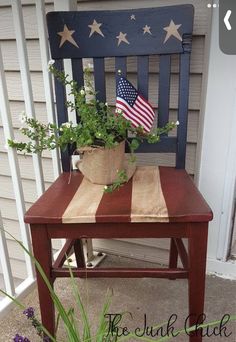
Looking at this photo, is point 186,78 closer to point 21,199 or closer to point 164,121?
point 164,121

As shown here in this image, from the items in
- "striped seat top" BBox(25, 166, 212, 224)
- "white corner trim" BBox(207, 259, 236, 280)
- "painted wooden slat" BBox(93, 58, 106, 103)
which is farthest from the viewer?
"white corner trim" BBox(207, 259, 236, 280)

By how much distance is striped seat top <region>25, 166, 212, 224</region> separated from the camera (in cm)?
86

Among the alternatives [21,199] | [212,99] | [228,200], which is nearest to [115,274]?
[21,199]

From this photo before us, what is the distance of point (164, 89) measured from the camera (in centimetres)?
117

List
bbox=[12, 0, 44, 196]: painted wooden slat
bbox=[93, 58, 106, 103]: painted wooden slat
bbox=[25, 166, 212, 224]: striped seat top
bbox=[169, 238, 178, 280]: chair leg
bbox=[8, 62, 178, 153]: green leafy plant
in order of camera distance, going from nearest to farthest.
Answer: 1. bbox=[25, 166, 212, 224]: striped seat top
2. bbox=[8, 62, 178, 153]: green leafy plant
3. bbox=[12, 0, 44, 196]: painted wooden slat
4. bbox=[93, 58, 106, 103]: painted wooden slat
5. bbox=[169, 238, 178, 280]: chair leg

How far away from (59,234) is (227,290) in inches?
32.8

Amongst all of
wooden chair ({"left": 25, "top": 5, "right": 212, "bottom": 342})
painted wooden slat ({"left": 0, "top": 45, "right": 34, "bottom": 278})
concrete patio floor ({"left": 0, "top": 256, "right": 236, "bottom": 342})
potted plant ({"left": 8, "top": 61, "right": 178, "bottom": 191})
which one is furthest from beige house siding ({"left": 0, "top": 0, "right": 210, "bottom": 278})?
painted wooden slat ({"left": 0, "top": 45, "right": 34, "bottom": 278})

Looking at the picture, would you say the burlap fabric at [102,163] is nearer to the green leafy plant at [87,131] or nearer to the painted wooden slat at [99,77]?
the green leafy plant at [87,131]

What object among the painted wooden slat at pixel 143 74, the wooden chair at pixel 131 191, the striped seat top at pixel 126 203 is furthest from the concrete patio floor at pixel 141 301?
the painted wooden slat at pixel 143 74

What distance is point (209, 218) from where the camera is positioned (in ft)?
2.76

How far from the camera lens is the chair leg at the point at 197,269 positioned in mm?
869

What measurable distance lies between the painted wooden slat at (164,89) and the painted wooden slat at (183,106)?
0.05 metres

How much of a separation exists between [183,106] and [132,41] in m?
0.29

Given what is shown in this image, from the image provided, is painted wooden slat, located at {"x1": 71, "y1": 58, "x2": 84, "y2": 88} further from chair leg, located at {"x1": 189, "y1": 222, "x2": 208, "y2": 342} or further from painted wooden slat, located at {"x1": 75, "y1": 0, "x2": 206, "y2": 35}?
chair leg, located at {"x1": 189, "y1": 222, "x2": 208, "y2": 342}
